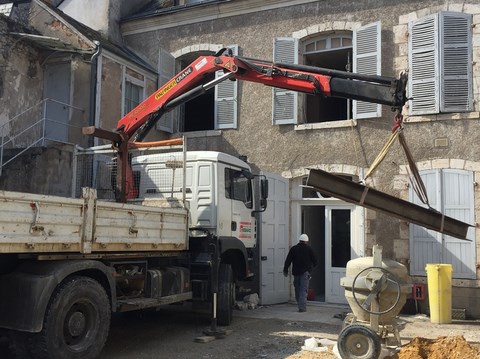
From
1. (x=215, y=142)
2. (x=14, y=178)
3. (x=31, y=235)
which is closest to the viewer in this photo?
(x=31, y=235)

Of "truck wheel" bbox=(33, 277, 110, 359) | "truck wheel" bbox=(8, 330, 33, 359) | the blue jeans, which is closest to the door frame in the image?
the blue jeans

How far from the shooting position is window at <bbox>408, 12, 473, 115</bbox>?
34.2 feet

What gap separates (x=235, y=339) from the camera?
24.8 feet

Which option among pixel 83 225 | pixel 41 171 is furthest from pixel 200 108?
pixel 83 225

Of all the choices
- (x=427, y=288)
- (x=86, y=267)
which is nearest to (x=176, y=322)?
(x=86, y=267)

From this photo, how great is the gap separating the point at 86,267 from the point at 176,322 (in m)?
3.40

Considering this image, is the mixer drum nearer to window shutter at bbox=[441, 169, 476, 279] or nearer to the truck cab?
the truck cab

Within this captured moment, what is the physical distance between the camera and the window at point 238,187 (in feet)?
28.7

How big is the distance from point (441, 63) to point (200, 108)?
6912 mm

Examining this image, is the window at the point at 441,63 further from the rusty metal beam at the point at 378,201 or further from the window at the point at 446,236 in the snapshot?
the rusty metal beam at the point at 378,201

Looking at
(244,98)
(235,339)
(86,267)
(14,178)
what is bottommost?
(235,339)

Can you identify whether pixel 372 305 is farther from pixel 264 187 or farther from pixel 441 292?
pixel 441 292

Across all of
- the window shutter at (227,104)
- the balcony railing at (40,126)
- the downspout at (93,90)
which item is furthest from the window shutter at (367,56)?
the balcony railing at (40,126)

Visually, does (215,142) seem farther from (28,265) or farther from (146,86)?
(28,265)
